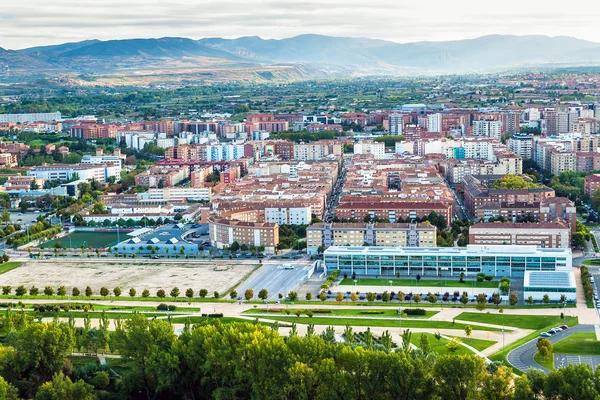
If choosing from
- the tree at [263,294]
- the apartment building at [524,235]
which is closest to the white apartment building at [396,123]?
the apartment building at [524,235]

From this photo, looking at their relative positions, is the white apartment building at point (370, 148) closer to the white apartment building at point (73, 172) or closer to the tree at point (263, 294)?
the white apartment building at point (73, 172)

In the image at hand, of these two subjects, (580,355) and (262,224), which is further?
(262,224)

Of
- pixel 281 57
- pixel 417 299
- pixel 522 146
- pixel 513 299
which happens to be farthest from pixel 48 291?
pixel 281 57

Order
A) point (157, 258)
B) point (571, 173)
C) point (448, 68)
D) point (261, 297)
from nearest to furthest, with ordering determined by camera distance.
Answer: point (261, 297), point (157, 258), point (571, 173), point (448, 68)

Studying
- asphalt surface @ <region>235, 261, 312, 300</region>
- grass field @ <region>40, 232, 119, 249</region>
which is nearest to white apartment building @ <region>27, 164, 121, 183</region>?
grass field @ <region>40, 232, 119, 249</region>

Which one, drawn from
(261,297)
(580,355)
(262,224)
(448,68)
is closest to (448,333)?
(580,355)

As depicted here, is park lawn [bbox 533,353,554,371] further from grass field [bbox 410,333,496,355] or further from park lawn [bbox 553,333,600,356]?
grass field [bbox 410,333,496,355]

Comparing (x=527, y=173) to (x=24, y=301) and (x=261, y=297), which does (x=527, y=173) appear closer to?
(x=261, y=297)
